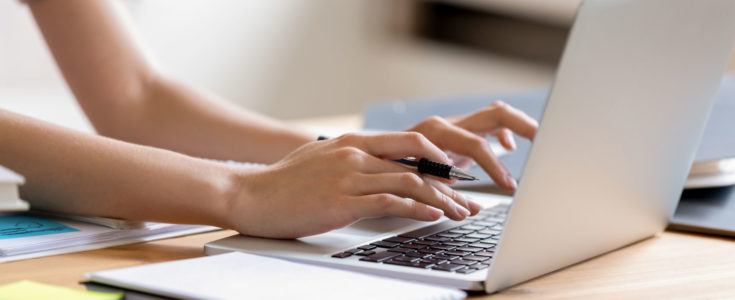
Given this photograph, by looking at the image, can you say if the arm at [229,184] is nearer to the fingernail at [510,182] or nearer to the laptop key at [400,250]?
the laptop key at [400,250]

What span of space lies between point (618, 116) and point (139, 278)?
38 cm

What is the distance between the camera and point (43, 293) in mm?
678

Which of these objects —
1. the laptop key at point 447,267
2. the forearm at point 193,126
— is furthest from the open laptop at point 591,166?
the forearm at point 193,126

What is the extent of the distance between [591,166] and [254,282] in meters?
0.27

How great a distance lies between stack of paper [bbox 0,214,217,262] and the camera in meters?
0.84

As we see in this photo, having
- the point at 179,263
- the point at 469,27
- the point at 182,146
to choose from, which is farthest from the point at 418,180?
the point at 469,27

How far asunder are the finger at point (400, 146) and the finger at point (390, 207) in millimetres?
48

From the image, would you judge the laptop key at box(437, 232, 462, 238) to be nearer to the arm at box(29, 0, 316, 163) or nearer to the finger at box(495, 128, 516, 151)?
the finger at box(495, 128, 516, 151)

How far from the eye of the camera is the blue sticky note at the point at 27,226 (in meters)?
0.88

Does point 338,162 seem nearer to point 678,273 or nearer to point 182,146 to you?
point 678,273

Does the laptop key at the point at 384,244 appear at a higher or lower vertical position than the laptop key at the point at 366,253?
higher

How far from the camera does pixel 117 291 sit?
704 millimetres

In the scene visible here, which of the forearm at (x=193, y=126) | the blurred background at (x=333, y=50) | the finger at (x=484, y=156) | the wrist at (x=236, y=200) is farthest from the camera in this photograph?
the blurred background at (x=333, y=50)

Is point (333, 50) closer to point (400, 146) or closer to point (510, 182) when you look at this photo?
point (510, 182)
